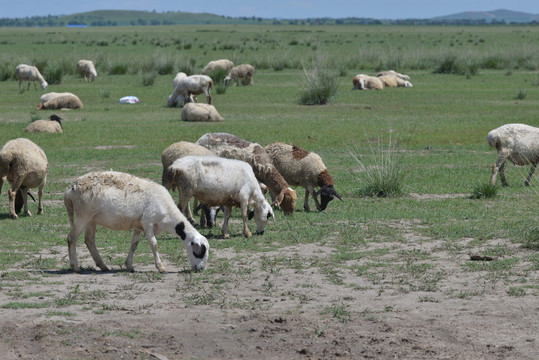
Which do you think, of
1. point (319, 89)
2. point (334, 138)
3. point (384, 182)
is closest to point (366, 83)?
point (319, 89)

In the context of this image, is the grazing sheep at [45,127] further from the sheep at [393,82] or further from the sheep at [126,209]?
the sheep at [393,82]

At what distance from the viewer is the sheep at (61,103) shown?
29.7 metres

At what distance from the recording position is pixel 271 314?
8109 millimetres

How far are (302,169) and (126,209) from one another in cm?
573

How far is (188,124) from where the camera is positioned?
85.1 ft

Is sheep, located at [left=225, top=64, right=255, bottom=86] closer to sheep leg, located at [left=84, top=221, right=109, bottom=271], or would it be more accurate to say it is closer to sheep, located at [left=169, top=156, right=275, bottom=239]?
sheep, located at [left=169, top=156, right=275, bottom=239]

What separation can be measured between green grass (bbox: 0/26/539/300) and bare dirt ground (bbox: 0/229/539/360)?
13cm

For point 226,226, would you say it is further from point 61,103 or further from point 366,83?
point 366,83

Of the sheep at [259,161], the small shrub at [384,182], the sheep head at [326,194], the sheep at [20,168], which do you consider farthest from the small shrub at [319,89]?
the sheep at [20,168]

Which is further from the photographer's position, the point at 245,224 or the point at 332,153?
the point at 332,153

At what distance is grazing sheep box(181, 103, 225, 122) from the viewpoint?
26.6m

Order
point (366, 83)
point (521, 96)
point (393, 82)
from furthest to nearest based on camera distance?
point (393, 82) → point (366, 83) → point (521, 96)

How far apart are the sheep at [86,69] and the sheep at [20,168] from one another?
1095 inches

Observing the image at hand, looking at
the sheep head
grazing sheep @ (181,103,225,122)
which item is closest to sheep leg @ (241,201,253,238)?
the sheep head
